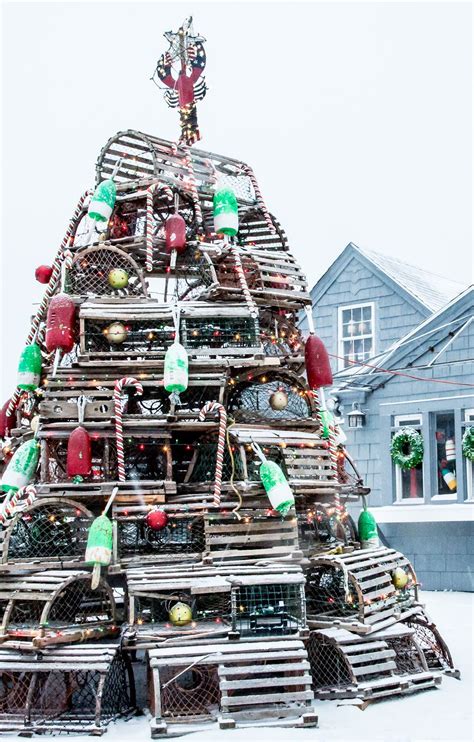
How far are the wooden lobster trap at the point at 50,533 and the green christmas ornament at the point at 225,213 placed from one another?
4389 mm

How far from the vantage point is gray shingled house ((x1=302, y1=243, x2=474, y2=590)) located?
2008 cm

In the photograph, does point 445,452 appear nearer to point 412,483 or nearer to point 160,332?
point 412,483

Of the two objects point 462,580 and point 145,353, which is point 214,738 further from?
point 462,580

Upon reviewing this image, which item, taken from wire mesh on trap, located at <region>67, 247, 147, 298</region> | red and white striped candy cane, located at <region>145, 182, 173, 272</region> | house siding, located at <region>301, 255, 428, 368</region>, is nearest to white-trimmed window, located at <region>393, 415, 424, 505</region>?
house siding, located at <region>301, 255, 428, 368</region>

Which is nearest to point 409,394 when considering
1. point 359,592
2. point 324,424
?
point 324,424

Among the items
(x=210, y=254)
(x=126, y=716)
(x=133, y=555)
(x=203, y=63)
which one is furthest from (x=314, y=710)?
(x=203, y=63)

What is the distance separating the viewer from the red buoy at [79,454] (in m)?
11.3

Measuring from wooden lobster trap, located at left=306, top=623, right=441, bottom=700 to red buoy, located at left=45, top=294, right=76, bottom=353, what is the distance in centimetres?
488

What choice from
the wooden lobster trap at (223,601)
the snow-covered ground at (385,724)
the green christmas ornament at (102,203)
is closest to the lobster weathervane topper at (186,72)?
the green christmas ornament at (102,203)

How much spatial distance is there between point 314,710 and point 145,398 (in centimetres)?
528

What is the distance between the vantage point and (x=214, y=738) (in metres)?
9.28

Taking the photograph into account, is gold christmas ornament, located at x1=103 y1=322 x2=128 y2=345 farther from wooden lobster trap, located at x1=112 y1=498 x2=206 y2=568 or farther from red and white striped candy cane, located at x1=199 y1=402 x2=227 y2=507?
wooden lobster trap, located at x1=112 y1=498 x2=206 y2=568

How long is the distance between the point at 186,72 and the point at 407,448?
9.82 meters

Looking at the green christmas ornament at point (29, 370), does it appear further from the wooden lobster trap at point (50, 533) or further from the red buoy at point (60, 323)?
the wooden lobster trap at point (50, 533)
